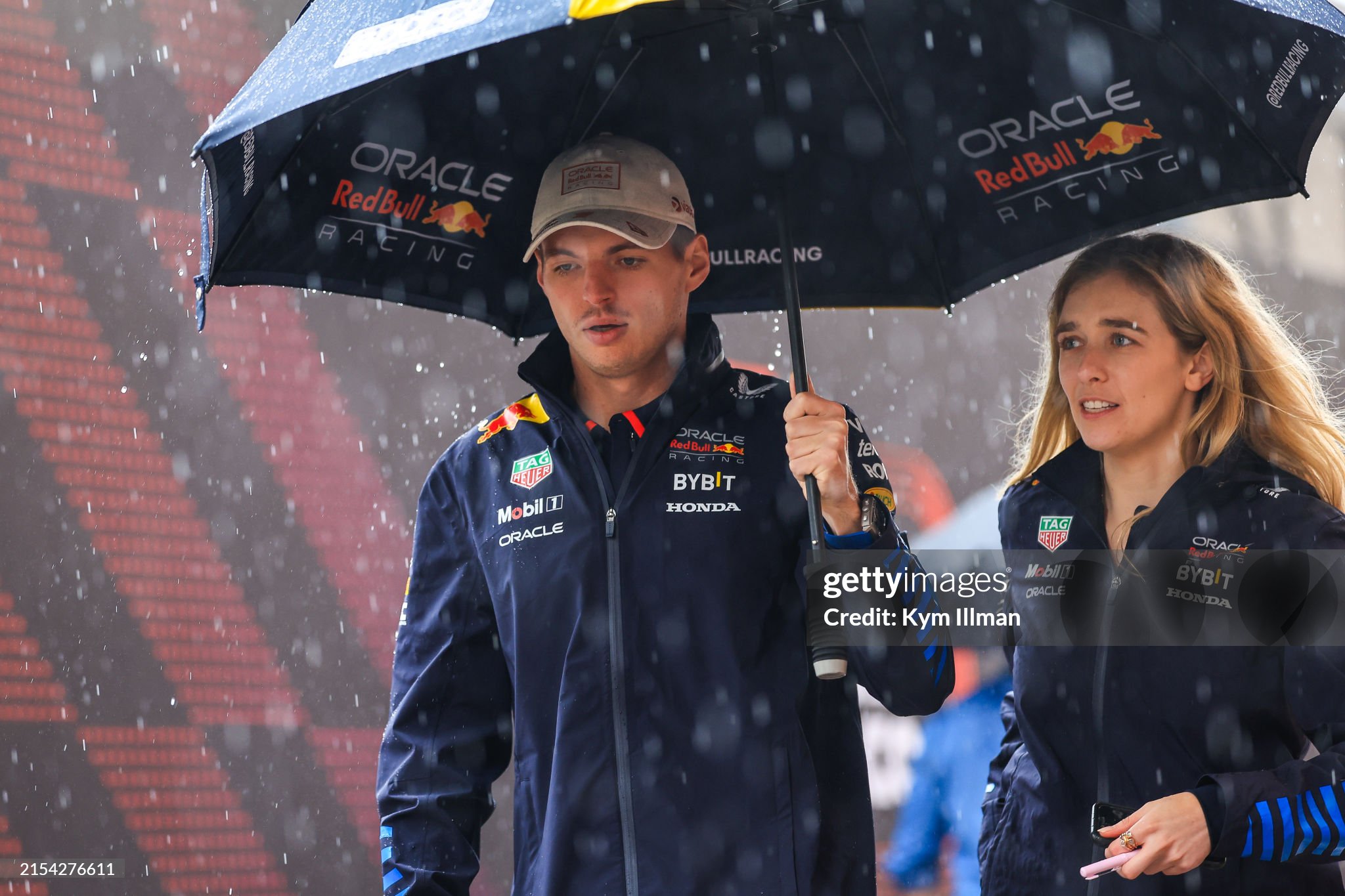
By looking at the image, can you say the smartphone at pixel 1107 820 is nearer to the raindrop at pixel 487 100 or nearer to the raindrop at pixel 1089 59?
the raindrop at pixel 1089 59

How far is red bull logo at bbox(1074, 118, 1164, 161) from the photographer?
88.3 inches

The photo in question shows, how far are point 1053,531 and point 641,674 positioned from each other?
0.95 meters

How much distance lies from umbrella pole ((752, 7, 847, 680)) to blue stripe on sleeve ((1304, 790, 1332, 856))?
0.77m

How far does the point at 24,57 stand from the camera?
496 cm

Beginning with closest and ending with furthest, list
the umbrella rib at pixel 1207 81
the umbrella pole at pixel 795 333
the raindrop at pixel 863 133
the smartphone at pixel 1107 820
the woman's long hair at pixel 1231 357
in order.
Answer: the umbrella pole at pixel 795 333
the smartphone at pixel 1107 820
the umbrella rib at pixel 1207 81
the woman's long hair at pixel 1231 357
the raindrop at pixel 863 133

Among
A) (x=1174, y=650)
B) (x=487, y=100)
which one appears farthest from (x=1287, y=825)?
(x=487, y=100)

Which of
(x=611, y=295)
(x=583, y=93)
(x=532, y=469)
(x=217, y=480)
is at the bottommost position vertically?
(x=532, y=469)

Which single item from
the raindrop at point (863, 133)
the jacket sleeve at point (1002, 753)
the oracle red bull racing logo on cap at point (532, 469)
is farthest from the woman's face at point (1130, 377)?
the oracle red bull racing logo on cap at point (532, 469)

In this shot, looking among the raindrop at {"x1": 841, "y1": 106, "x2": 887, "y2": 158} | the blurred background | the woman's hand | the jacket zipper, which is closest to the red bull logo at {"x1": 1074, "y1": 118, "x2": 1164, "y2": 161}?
the raindrop at {"x1": 841, "y1": 106, "x2": 887, "y2": 158}

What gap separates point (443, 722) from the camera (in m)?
2.12

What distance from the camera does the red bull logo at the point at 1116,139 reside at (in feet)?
7.36

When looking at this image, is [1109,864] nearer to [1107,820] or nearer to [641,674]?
[1107,820]

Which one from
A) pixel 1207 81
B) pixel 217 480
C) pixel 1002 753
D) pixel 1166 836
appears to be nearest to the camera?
pixel 1166 836

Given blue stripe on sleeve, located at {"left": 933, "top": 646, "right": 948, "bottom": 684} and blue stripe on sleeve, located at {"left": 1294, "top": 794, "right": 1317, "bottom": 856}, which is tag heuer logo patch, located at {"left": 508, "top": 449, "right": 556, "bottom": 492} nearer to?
blue stripe on sleeve, located at {"left": 933, "top": 646, "right": 948, "bottom": 684}
